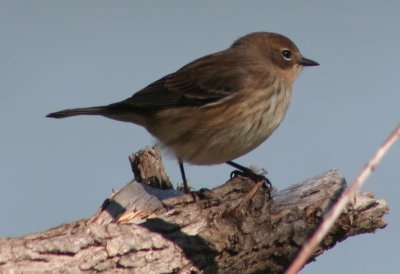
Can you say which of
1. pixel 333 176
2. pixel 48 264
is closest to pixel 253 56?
pixel 333 176

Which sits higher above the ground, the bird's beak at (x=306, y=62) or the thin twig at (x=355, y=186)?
the bird's beak at (x=306, y=62)

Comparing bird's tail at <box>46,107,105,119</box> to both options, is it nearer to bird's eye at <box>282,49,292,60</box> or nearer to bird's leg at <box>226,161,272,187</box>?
bird's leg at <box>226,161,272,187</box>

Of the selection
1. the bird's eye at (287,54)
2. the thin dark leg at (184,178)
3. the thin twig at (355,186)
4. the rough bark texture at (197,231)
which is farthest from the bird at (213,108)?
the thin twig at (355,186)

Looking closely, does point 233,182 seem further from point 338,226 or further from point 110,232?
point 110,232

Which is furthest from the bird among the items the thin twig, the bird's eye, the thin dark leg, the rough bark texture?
the thin twig

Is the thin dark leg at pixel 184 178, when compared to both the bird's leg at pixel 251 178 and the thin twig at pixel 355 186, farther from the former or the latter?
the thin twig at pixel 355 186

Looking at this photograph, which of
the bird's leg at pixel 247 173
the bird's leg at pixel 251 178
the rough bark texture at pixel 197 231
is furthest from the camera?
the bird's leg at pixel 247 173

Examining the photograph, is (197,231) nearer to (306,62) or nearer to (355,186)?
(306,62)

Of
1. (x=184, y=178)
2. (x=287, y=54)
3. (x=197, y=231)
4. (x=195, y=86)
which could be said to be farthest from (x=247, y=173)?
(x=287, y=54)
